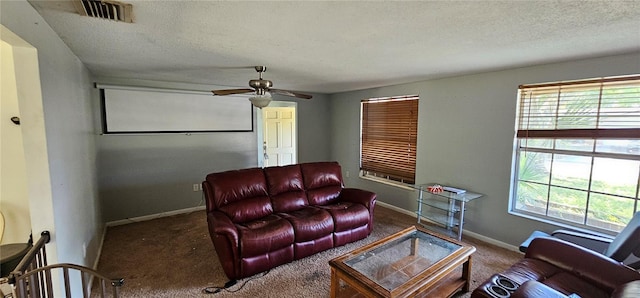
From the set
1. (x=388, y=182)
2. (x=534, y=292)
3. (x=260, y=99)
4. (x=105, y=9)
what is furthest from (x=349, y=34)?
(x=388, y=182)

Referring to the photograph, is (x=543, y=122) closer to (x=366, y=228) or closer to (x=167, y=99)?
(x=366, y=228)

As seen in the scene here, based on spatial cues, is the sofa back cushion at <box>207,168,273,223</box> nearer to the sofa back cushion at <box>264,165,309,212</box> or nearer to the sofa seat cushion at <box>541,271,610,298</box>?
the sofa back cushion at <box>264,165,309,212</box>

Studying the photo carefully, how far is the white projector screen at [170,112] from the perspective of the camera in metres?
3.78

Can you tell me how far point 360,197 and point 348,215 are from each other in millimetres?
422

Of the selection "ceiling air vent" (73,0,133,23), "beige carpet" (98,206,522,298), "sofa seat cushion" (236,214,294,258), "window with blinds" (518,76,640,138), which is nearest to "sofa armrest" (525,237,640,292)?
"beige carpet" (98,206,522,298)

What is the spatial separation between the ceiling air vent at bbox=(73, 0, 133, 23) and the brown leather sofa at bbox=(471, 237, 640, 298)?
2.70 m

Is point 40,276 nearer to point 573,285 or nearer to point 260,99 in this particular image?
point 260,99

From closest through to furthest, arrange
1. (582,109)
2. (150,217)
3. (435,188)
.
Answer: (582,109) < (435,188) < (150,217)

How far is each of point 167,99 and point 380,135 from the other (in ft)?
11.5

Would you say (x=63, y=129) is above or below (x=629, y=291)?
above

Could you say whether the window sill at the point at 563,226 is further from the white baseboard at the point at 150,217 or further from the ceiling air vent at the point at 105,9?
the white baseboard at the point at 150,217

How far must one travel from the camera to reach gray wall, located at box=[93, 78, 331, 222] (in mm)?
3816

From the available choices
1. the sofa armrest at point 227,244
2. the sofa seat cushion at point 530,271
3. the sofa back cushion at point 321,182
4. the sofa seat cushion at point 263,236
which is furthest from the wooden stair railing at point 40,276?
the sofa seat cushion at point 530,271

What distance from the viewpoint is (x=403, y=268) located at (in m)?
2.15
